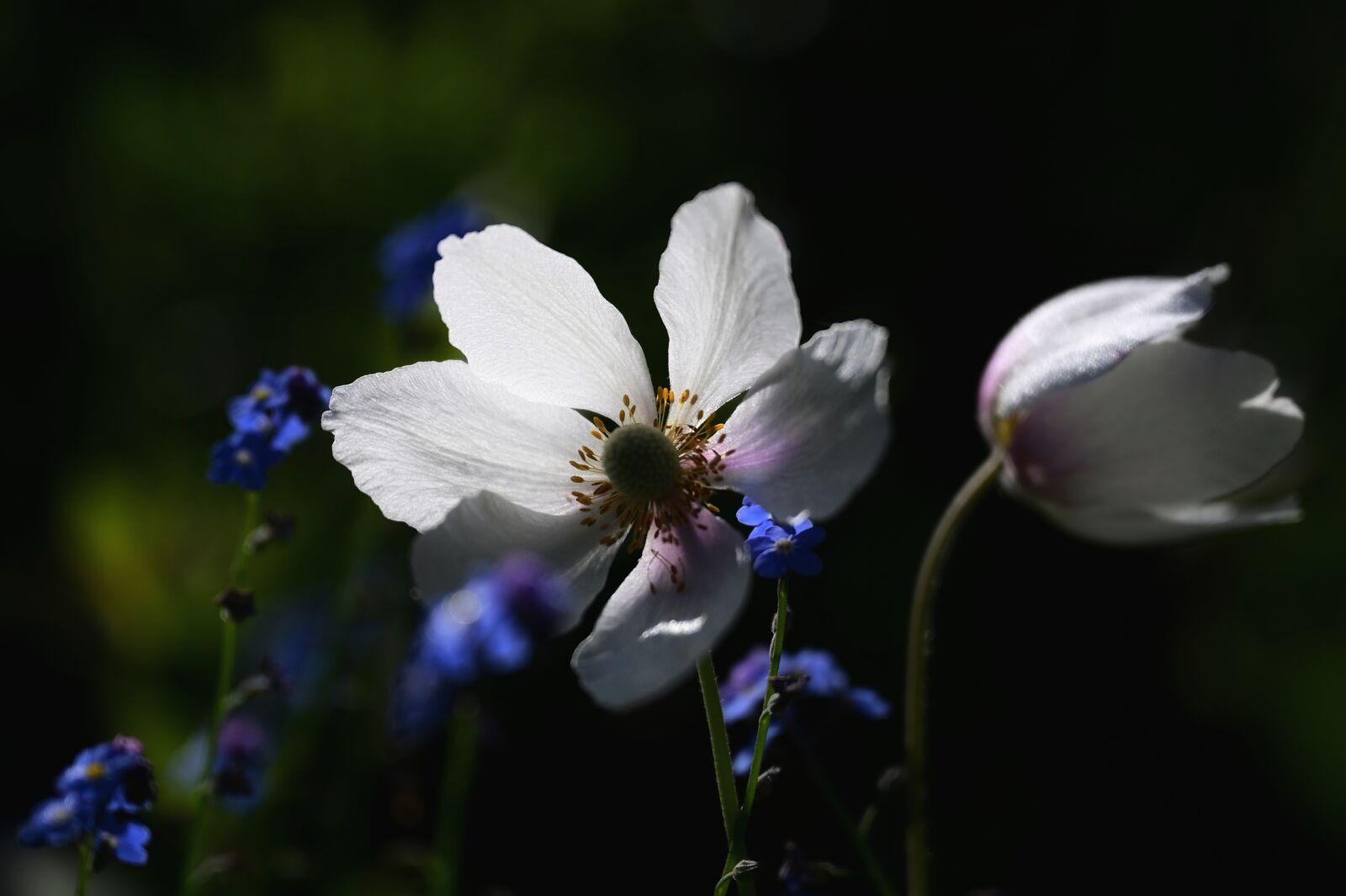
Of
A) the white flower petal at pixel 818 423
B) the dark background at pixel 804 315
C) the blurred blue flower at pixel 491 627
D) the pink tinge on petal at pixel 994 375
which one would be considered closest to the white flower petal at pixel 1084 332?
the pink tinge on petal at pixel 994 375

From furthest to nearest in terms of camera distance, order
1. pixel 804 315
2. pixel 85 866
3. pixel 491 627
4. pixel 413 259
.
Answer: pixel 804 315 < pixel 413 259 < pixel 85 866 < pixel 491 627

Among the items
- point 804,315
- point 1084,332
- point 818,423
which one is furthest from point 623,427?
point 804,315

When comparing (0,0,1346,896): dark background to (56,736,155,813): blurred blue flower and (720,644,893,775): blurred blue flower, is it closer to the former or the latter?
(720,644,893,775): blurred blue flower

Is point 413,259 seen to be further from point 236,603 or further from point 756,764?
point 756,764

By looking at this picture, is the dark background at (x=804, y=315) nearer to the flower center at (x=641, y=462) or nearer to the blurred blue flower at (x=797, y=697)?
the blurred blue flower at (x=797, y=697)

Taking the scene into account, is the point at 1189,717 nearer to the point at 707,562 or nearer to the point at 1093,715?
the point at 1093,715

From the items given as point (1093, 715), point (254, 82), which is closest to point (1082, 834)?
point (1093, 715)
